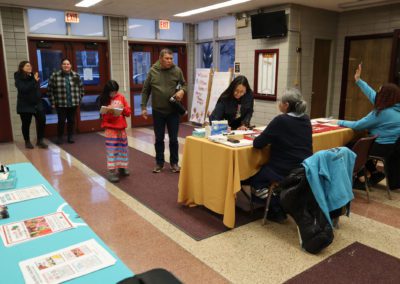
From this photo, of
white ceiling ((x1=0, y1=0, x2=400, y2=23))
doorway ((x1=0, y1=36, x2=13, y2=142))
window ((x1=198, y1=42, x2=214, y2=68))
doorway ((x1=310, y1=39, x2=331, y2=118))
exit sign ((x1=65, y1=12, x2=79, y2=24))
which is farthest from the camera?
window ((x1=198, y1=42, x2=214, y2=68))

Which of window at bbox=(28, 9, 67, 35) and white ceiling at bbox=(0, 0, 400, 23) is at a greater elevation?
white ceiling at bbox=(0, 0, 400, 23)

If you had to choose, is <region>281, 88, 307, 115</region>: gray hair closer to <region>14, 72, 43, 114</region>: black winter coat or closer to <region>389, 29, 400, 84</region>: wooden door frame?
<region>389, 29, 400, 84</region>: wooden door frame

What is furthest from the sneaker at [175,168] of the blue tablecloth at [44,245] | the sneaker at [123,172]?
the blue tablecloth at [44,245]

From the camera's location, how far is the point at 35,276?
3.75 feet

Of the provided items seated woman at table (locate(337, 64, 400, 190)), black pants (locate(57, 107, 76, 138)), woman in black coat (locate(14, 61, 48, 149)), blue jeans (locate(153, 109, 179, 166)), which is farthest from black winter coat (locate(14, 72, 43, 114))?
seated woman at table (locate(337, 64, 400, 190))

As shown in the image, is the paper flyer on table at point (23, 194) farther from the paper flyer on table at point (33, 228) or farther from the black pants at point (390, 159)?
the black pants at point (390, 159)

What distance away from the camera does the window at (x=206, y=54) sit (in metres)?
8.45

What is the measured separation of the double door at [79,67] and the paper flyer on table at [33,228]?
213 inches

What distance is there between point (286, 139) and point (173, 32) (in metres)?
6.36

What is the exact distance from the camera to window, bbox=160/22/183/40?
27.2 ft

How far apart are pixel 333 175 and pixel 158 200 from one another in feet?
6.12

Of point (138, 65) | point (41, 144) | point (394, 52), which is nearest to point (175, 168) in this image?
point (41, 144)

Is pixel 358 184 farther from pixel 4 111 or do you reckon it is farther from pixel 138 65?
pixel 4 111

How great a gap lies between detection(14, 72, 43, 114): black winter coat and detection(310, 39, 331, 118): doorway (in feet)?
16.9
